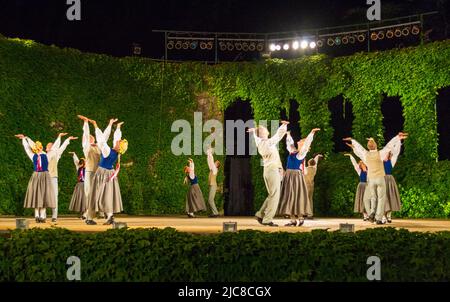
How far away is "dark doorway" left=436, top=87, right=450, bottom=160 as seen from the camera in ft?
69.9

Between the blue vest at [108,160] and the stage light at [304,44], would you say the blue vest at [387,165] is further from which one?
the stage light at [304,44]

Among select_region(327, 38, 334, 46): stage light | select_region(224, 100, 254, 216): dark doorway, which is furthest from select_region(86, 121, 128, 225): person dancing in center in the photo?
select_region(327, 38, 334, 46): stage light

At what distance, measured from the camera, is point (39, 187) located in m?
11.7

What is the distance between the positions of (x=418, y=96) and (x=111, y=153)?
8473 mm

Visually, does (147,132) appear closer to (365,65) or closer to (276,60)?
(276,60)

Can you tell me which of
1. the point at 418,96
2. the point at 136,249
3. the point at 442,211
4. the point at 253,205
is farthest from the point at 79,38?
the point at 136,249

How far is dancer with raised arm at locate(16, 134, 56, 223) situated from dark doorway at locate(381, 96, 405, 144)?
41.1 ft

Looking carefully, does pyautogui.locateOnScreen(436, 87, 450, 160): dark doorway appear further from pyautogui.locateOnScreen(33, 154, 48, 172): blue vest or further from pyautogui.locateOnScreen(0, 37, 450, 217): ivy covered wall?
pyautogui.locateOnScreen(33, 154, 48, 172): blue vest

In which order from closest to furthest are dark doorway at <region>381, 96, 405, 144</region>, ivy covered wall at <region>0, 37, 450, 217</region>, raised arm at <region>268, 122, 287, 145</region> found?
raised arm at <region>268, 122, 287, 145</region> < ivy covered wall at <region>0, 37, 450, 217</region> < dark doorway at <region>381, 96, 405, 144</region>

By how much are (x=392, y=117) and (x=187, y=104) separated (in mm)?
7642

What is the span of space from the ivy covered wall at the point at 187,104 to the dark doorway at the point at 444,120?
5.28m

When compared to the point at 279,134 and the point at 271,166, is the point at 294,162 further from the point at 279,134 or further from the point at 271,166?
the point at 279,134

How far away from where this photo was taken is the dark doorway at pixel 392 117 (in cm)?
2119

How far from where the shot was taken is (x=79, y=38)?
66.4 feet
